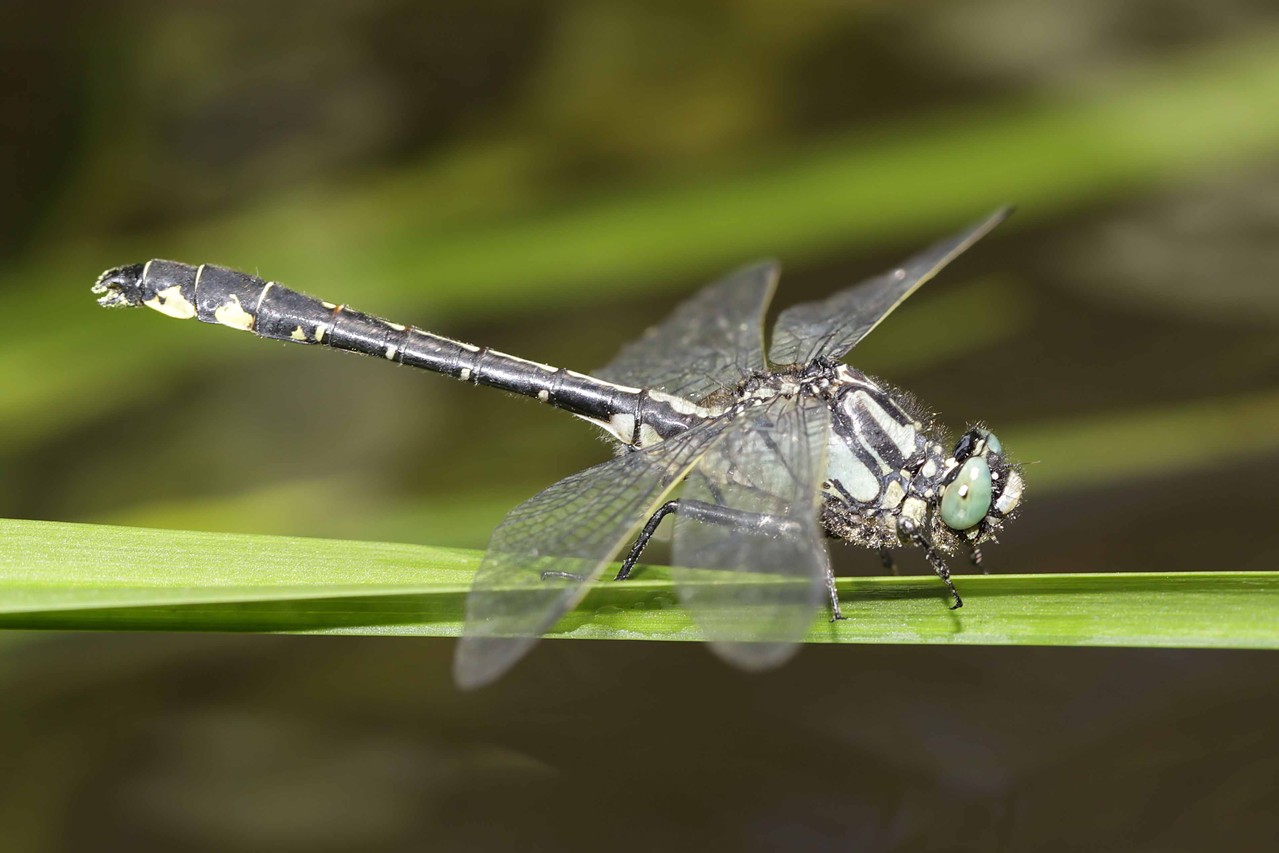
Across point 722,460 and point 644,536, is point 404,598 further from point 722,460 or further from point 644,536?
point 722,460

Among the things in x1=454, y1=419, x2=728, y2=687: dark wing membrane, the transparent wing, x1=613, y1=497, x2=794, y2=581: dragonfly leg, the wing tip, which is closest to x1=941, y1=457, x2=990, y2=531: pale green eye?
the transparent wing

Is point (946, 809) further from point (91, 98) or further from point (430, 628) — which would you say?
point (91, 98)

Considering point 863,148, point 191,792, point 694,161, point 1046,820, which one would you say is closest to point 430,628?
point 191,792

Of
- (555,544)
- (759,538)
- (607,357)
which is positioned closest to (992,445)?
(759,538)

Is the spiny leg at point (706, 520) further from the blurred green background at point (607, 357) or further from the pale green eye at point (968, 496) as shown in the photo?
A: the blurred green background at point (607, 357)

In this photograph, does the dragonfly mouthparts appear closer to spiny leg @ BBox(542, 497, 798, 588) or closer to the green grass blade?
the green grass blade

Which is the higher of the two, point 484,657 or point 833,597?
point 833,597
